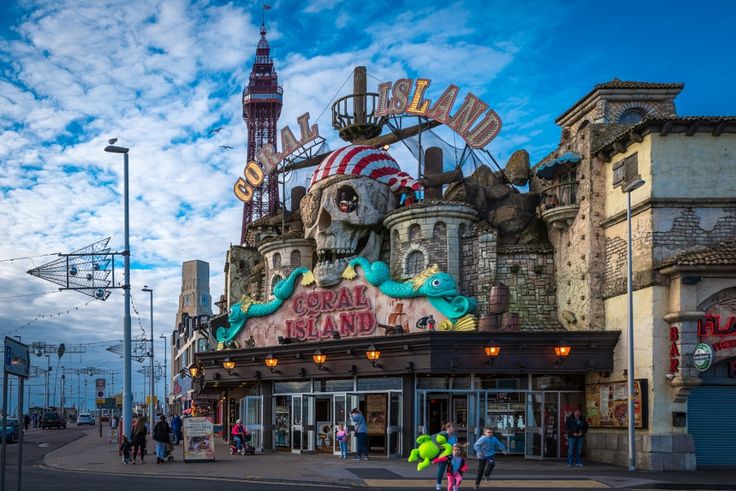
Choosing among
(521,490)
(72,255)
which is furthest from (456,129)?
(521,490)

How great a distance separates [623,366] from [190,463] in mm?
15351

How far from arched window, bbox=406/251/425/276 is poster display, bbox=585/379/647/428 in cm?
847

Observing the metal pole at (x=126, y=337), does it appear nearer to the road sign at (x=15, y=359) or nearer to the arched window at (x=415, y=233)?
the arched window at (x=415, y=233)

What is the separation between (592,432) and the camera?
30.9 meters

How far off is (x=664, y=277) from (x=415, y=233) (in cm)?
1182

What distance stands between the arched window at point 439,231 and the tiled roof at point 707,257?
1028cm

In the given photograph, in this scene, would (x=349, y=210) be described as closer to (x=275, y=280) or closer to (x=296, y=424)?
(x=275, y=280)

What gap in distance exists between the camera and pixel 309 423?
1405 inches

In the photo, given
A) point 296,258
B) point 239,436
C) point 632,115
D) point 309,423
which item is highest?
point 632,115

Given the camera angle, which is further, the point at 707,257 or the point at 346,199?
the point at 346,199

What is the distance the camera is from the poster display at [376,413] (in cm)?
3309

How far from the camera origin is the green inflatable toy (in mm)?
18391

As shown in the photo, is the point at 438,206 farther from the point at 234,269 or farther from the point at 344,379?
the point at 234,269

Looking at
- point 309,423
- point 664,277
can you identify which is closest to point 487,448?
point 664,277
